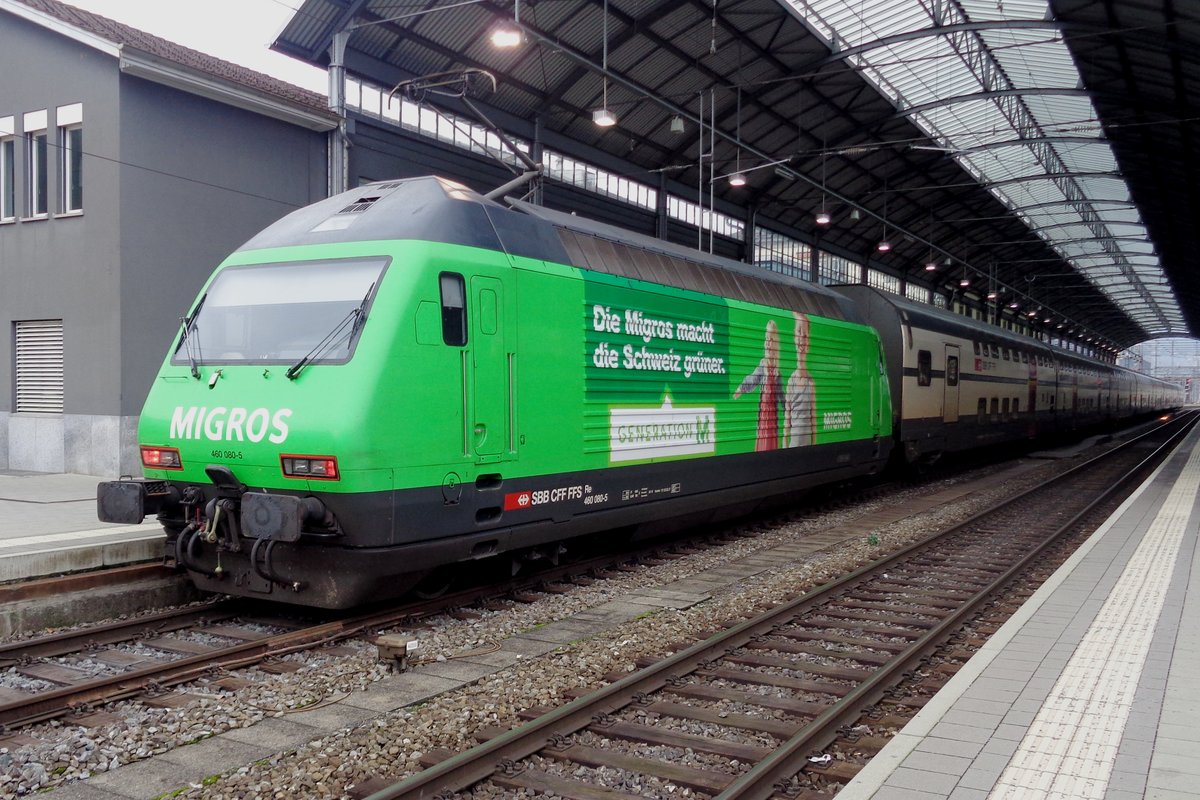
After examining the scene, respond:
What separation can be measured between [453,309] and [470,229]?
79 cm

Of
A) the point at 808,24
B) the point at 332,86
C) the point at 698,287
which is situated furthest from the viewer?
the point at 808,24

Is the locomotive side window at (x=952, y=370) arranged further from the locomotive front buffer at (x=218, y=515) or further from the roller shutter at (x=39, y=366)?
the roller shutter at (x=39, y=366)

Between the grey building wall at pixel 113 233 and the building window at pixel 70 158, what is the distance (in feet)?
0.66

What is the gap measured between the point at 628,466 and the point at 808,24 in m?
18.2

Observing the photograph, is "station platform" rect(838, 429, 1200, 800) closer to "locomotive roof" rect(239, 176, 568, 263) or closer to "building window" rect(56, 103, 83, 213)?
Result: "locomotive roof" rect(239, 176, 568, 263)

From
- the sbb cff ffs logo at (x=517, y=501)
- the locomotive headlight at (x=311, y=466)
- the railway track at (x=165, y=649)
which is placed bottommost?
the railway track at (x=165, y=649)

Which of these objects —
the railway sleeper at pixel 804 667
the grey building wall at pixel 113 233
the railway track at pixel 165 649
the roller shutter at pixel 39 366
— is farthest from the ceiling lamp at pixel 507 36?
the railway sleeper at pixel 804 667

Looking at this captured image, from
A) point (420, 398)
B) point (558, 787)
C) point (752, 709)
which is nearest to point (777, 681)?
point (752, 709)

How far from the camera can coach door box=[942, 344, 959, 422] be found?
66.4 feet

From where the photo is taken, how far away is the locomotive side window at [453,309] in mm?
7254

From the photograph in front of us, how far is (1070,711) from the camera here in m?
5.12

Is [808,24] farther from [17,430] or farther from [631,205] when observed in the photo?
[17,430]

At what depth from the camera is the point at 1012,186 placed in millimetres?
41562

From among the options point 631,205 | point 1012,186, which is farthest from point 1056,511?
point 1012,186
